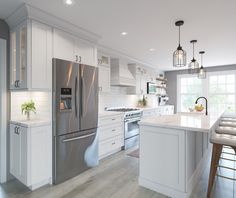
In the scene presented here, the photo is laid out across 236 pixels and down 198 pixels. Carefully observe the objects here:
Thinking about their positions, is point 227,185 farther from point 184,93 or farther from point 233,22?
point 184,93

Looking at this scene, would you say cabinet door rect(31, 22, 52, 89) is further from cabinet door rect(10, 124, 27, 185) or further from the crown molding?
cabinet door rect(10, 124, 27, 185)

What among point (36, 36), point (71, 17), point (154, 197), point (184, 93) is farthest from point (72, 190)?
point (184, 93)

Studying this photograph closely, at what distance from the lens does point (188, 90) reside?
7.20 m

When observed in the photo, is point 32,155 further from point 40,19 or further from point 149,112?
point 149,112

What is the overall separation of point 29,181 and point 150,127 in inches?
73.3

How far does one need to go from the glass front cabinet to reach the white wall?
0.37 feet

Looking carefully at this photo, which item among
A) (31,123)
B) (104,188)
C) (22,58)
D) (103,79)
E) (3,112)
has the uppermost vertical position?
(22,58)

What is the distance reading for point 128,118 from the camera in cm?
429

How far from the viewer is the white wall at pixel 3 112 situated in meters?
2.59

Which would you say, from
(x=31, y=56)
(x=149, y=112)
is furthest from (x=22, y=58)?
(x=149, y=112)

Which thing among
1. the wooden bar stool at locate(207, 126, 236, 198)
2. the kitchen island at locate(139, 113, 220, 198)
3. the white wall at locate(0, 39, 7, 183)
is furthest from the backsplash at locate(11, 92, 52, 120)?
the wooden bar stool at locate(207, 126, 236, 198)

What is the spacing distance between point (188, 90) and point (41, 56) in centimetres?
637

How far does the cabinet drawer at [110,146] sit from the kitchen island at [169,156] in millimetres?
1220

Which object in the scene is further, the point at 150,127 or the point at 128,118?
the point at 128,118
